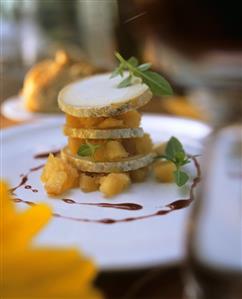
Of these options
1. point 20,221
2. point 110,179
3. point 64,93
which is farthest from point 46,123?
point 20,221

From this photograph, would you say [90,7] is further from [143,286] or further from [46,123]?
[143,286]

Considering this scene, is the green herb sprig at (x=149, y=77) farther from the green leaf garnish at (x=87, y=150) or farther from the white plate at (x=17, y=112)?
the white plate at (x=17, y=112)

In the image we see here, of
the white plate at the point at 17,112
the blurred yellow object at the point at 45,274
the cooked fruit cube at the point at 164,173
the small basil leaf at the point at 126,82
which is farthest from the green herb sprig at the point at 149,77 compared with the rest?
the white plate at the point at 17,112

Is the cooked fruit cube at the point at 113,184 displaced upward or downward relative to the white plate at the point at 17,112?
upward


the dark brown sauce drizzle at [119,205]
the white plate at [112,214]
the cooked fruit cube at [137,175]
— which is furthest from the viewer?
the cooked fruit cube at [137,175]

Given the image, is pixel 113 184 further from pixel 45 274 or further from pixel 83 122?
pixel 45 274

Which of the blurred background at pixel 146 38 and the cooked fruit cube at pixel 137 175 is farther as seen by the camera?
the cooked fruit cube at pixel 137 175

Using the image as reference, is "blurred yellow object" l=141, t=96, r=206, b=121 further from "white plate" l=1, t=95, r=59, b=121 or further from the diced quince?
the diced quince
